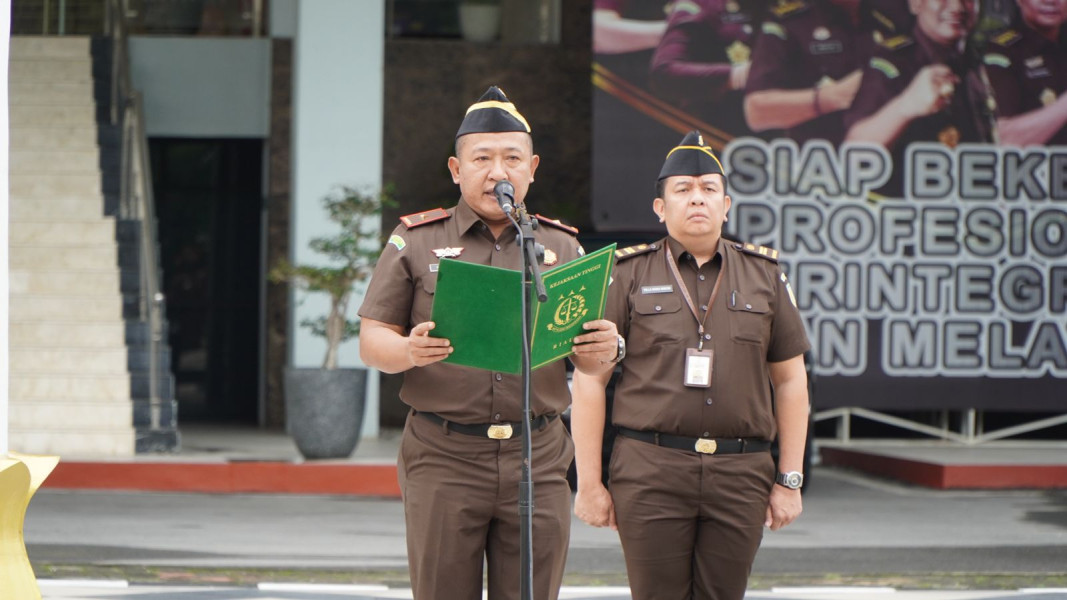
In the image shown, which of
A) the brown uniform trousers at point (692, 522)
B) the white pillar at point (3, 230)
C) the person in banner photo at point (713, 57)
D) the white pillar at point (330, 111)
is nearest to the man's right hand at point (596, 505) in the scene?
the brown uniform trousers at point (692, 522)

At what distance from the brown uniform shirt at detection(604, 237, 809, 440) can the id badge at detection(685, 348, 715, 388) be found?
2cm

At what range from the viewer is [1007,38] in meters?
13.4

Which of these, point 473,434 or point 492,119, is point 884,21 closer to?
point 492,119

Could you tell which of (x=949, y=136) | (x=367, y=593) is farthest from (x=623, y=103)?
(x=367, y=593)

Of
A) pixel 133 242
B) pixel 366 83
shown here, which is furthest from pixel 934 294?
pixel 133 242

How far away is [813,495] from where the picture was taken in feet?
37.8

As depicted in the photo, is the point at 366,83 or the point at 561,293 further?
the point at 366,83

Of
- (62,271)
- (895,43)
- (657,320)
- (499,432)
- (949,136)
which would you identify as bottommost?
(62,271)

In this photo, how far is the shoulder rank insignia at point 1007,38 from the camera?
13.4 metres

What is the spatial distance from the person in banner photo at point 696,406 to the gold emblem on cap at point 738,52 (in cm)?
851

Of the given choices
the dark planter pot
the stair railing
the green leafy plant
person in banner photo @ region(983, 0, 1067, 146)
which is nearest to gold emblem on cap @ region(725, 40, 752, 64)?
person in banner photo @ region(983, 0, 1067, 146)

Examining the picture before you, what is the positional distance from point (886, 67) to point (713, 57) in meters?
1.49

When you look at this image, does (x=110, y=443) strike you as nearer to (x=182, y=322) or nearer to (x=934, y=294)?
(x=182, y=322)

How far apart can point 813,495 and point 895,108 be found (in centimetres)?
366
